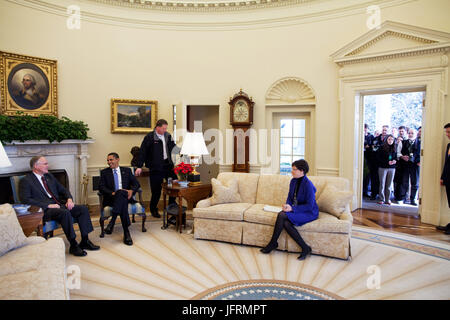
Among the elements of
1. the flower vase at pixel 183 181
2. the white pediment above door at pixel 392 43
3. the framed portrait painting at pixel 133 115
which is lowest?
the flower vase at pixel 183 181

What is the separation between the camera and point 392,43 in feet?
17.4

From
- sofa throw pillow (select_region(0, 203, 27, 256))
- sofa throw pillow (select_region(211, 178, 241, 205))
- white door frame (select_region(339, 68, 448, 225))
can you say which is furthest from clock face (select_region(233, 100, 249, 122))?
sofa throw pillow (select_region(0, 203, 27, 256))

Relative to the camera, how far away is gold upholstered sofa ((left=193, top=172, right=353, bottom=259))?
→ 3738 mm

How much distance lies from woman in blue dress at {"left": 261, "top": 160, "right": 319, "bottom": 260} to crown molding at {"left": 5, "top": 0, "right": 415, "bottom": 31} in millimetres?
3737

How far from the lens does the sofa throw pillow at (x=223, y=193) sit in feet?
15.1

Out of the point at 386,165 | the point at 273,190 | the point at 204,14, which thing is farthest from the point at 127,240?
the point at 386,165

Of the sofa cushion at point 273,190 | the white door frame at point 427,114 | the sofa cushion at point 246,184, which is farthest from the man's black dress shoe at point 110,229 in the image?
the white door frame at point 427,114

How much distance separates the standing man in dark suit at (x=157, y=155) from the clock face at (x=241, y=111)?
5.29ft

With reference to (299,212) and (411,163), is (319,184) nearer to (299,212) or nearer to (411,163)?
(299,212)

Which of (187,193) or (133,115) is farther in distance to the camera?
(133,115)

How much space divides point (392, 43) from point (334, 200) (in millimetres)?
3186

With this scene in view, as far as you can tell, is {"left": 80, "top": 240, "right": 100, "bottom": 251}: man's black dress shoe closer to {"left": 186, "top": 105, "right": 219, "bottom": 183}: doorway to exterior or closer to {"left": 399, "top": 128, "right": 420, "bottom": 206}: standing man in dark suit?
{"left": 186, "top": 105, "right": 219, "bottom": 183}: doorway to exterior

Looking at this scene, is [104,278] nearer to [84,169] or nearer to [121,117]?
[84,169]

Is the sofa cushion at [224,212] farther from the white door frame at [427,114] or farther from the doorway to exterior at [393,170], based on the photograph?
the doorway to exterior at [393,170]
